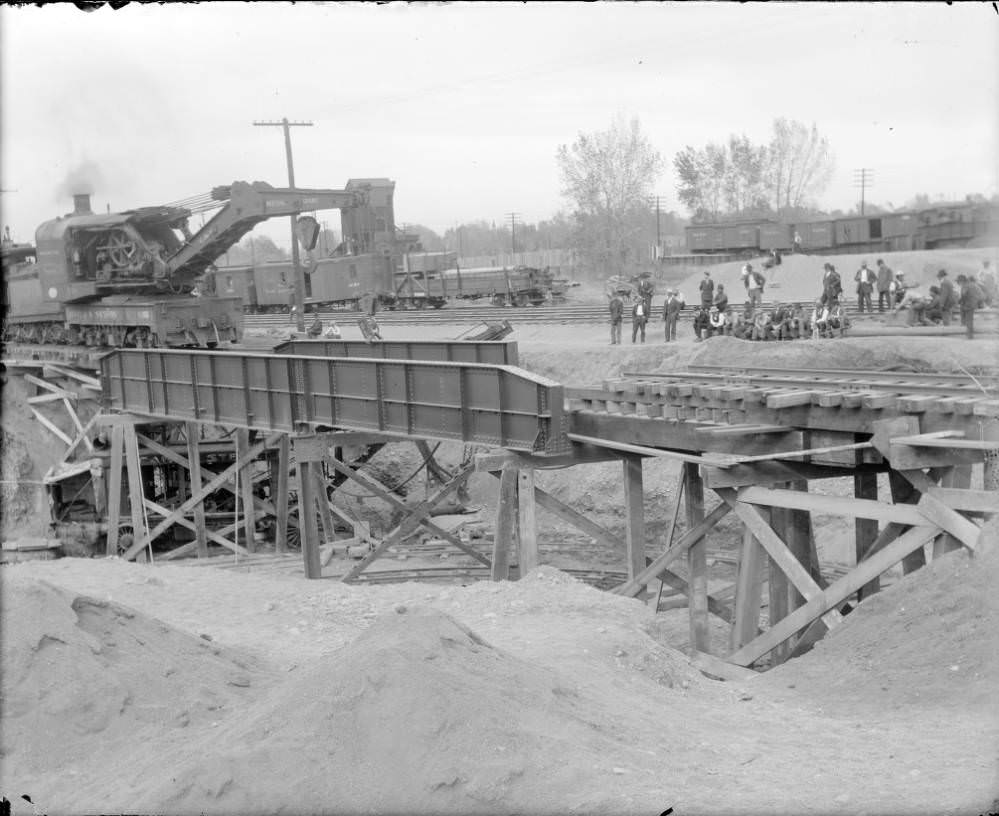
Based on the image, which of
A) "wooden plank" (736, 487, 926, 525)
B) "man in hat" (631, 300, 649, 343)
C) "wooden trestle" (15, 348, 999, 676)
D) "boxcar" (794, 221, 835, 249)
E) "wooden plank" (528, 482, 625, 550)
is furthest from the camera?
"boxcar" (794, 221, 835, 249)

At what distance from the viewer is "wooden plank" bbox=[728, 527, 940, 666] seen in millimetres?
9109

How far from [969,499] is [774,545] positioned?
71.2 inches

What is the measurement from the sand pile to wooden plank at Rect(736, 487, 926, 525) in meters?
3.51

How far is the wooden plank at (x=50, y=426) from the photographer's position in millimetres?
24922

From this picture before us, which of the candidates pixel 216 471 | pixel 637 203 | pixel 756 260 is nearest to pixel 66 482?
pixel 216 471

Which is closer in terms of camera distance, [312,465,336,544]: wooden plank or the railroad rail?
[312,465,336,544]: wooden plank

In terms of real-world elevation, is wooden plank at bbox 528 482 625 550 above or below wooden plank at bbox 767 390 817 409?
below

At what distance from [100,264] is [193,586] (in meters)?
14.1

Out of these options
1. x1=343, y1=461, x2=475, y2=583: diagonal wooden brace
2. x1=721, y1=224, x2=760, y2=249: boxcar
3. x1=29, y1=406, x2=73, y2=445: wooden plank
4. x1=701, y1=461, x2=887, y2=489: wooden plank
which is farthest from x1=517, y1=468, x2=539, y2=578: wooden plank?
x1=721, y1=224, x2=760, y2=249: boxcar

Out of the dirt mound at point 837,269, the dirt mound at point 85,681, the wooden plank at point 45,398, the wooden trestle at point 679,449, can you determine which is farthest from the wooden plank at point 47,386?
the dirt mound at point 837,269

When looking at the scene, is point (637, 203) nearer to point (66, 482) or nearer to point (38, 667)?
point (66, 482)

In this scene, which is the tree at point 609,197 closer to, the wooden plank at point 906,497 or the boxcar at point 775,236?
the boxcar at point 775,236

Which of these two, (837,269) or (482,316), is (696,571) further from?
(837,269)

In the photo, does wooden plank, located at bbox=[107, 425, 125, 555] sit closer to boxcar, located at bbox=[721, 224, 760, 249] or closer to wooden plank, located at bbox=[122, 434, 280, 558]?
wooden plank, located at bbox=[122, 434, 280, 558]
